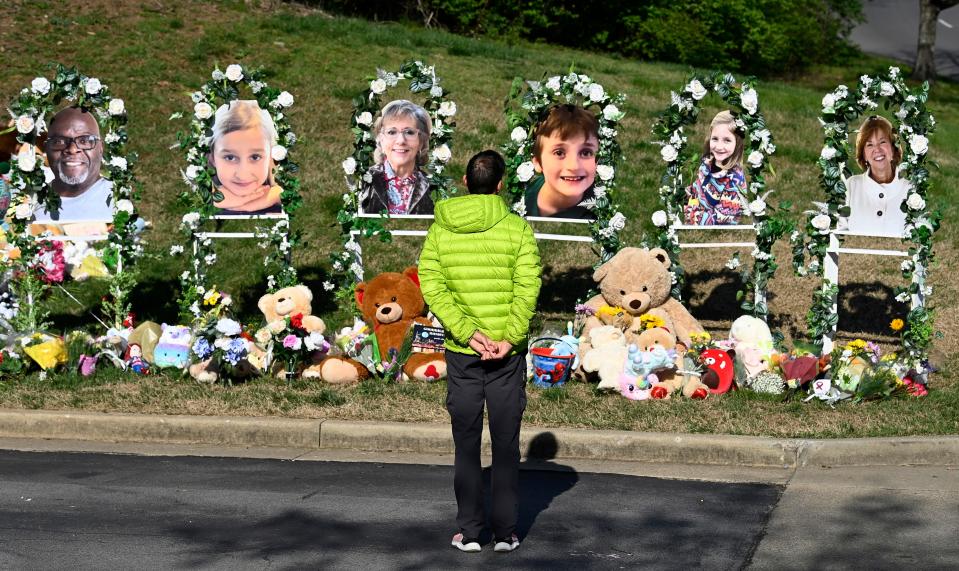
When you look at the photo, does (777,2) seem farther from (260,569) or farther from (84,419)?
(260,569)

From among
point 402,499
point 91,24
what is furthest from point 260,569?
point 91,24

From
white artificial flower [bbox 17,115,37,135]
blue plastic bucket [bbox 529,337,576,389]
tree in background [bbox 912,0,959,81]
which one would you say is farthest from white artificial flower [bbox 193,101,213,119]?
tree in background [bbox 912,0,959,81]

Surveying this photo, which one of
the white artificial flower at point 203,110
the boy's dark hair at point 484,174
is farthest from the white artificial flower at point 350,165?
the boy's dark hair at point 484,174

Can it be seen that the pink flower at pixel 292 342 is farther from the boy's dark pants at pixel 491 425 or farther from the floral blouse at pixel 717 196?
the boy's dark pants at pixel 491 425

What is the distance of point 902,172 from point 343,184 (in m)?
6.76

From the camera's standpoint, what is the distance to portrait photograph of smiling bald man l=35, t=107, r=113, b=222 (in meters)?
10.8

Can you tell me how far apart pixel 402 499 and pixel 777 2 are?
26006mm

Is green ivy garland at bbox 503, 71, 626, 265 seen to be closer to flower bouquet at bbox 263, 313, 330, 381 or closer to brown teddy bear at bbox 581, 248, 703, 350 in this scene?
brown teddy bear at bbox 581, 248, 703, 350

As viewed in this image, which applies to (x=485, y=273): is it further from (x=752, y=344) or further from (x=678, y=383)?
(x=752, y=344)

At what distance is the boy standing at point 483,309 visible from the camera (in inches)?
232

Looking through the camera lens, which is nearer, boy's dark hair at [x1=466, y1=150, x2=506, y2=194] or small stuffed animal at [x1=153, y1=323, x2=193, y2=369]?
boy's dark hair at [x1=466, y1=150, x2=506, y2=194]

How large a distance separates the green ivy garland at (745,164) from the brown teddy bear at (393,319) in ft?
6.56

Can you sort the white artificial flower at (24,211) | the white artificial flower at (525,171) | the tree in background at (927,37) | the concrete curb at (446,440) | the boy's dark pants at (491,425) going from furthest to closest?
the tree in background at (927,37) < the white artificial flower at (24,211) < the white artificial flower at (525,171) < the concrete curb at (446,440) < the boy's dark pants at (491,425)

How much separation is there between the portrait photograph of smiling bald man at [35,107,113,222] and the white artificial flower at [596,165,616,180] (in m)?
3.94
